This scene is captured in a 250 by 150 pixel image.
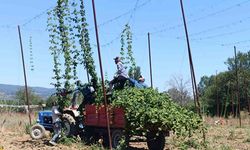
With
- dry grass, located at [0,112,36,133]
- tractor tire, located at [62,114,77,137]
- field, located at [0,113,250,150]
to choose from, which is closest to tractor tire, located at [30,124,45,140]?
field, located at [0,113,250,150]

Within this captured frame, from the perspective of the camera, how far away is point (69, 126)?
12375mm

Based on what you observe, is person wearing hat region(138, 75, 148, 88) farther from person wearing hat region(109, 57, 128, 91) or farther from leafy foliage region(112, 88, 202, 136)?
leafy foliage region(112, 88, 202, 136)

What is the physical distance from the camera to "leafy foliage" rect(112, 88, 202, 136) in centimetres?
1011

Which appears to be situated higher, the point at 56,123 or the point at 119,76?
the point at 119,76

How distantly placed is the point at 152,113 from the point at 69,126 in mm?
3259

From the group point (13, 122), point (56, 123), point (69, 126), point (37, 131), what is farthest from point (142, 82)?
point (13, 122)

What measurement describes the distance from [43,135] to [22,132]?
196 cm

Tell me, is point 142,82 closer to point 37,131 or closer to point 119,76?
point 119,76

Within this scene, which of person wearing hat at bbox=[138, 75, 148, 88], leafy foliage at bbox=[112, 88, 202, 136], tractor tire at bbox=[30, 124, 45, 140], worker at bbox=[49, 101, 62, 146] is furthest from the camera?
tractor tire at bbox=[30, 124, 45, 140]

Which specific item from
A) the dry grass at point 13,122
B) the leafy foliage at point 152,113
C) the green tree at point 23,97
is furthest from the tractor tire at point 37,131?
the green tree at point 23,97

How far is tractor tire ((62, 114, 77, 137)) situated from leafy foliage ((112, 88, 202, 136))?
1767 millimetres

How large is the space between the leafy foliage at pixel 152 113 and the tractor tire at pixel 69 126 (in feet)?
5.80

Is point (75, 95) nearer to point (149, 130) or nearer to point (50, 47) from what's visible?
point (50, 47)

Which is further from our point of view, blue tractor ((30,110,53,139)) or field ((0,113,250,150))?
blue tractor ((30,110,53,139))
